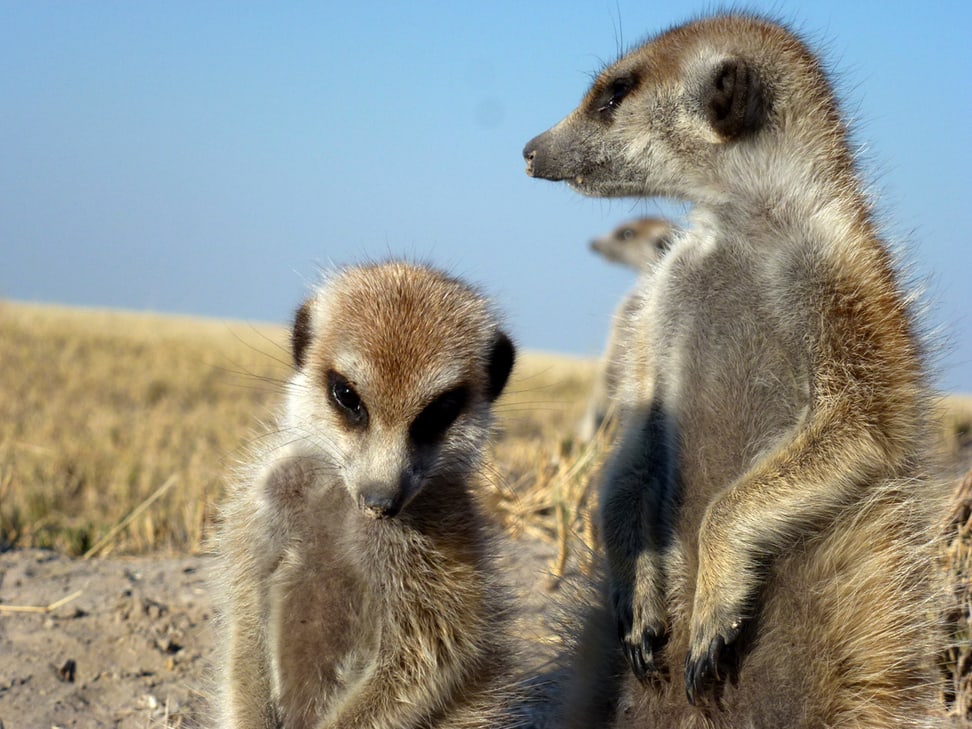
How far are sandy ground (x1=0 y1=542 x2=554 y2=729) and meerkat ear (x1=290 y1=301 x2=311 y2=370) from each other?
81 centimetres

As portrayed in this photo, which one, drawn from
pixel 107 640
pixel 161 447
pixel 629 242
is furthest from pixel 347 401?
pixel 629 242

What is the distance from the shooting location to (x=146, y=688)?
391 centimetres

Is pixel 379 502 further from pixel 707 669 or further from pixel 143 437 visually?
pixel 143 437

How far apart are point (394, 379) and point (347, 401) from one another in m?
0.17

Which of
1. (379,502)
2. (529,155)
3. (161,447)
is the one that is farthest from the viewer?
(161,447)

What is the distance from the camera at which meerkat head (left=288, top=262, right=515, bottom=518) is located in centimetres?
282

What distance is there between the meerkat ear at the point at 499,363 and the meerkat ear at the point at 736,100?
2.93ft

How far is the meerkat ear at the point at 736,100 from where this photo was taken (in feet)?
10.1

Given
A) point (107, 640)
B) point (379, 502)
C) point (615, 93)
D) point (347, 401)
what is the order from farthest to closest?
point (107, 640) < point (615, 93) < point (347, 401) < point (379, 502)

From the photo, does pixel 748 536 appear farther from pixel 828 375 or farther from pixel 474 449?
pixel 474 449

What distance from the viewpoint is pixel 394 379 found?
2.84 meters

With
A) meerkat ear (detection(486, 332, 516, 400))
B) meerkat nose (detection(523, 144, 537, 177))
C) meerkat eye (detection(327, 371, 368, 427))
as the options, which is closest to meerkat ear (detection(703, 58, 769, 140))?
meerkat nose (detection(523, 144, 537, 177))

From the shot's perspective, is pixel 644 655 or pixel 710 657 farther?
pixel 644 655

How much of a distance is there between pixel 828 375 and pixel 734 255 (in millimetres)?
454
